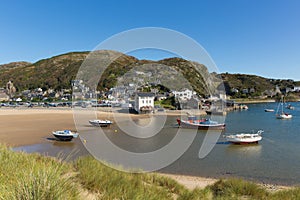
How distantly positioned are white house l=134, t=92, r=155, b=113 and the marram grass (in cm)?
4454

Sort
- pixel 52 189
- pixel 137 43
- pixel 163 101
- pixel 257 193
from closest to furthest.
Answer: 1. pixel 52 189
2. pixel 257 193
3. pixel 137 43
4. pixel 163 101

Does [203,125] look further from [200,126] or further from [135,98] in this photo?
[135,98]

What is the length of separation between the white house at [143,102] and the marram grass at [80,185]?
44.5 meters

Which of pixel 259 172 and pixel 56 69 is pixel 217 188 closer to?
pixel 259 172

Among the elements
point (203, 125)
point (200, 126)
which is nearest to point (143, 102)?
point (200, 126)

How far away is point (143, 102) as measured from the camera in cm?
5362

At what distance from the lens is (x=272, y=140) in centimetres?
2284

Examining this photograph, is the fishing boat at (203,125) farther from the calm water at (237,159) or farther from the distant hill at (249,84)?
the distant hill at (249,84)

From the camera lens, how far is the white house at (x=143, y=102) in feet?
172

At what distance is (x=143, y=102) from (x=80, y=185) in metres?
49.0

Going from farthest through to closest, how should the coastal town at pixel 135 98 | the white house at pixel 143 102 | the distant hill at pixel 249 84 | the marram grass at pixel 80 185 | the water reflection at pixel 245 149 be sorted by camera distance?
the distant hill at pixel 249 84, the coastal town at pixel 135 98, the white house at pixel 143 102, the water reflection at pixel 245 149, the marram grass at pixel 80 185

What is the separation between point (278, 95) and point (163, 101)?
8043 cm

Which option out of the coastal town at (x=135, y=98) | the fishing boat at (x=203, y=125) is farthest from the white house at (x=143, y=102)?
the fishing boat at (x=203, y=125)

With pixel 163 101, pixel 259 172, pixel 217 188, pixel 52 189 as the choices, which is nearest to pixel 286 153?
pixel 259 172
